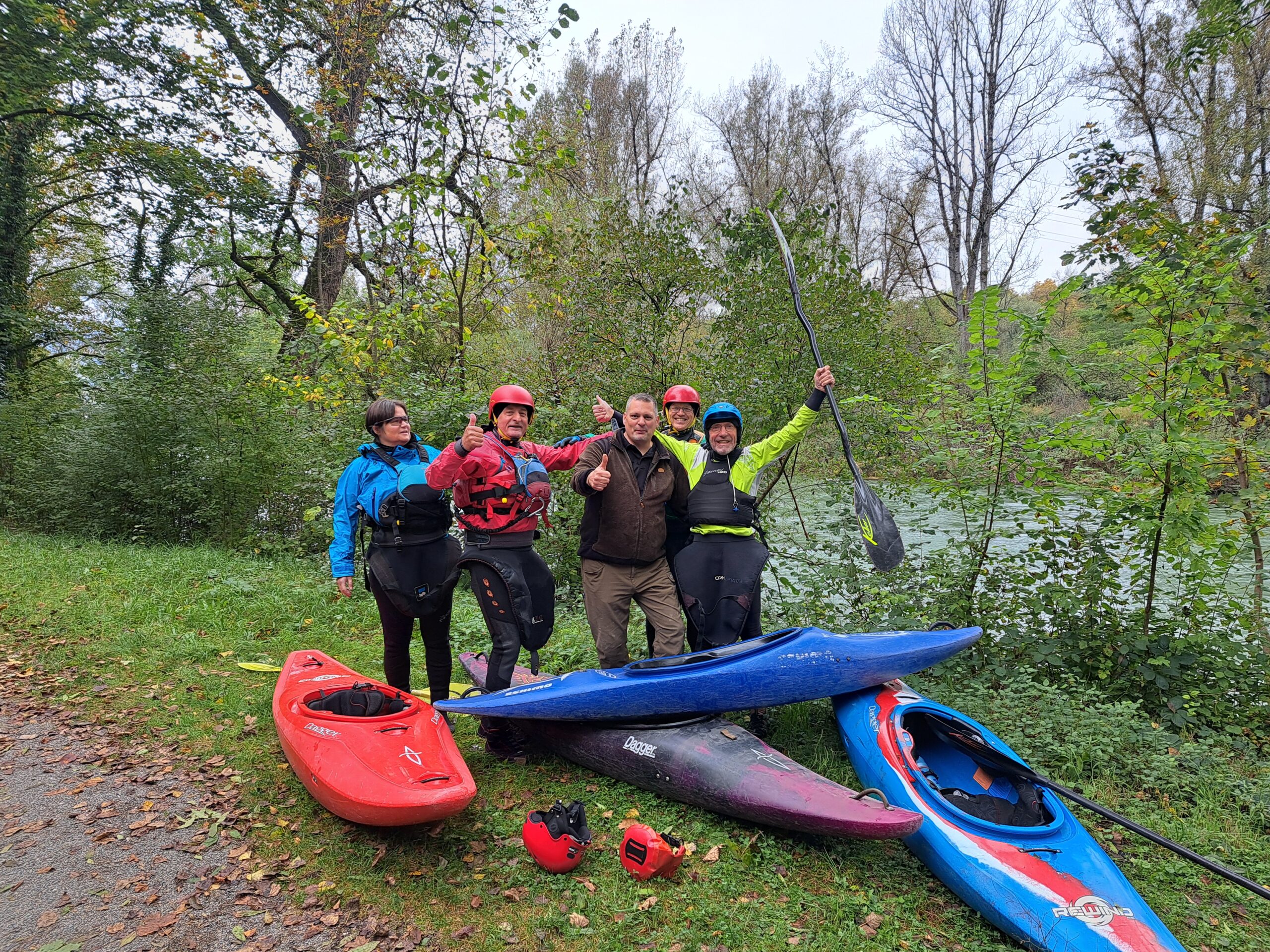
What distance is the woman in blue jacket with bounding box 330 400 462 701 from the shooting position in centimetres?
328

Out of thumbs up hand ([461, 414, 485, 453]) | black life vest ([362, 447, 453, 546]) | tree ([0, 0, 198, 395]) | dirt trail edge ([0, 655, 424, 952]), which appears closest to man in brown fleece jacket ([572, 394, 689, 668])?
thumbs up hand ([461, 414, 485, 453])

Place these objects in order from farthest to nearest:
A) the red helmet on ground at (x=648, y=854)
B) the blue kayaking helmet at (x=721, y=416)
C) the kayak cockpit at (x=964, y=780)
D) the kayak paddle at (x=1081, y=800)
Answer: the blue kayaking helmet at (x=721, y=416)
the kayak cockpit at (x=964, y=780)
the red helmet on ground at (x=648, y=854)
the kayak paddle at (x=1081, y=800)

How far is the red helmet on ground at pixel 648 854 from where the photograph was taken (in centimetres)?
248

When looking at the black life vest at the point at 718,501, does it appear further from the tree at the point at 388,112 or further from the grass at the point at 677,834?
the tree at the point at 388,112

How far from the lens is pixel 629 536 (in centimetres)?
335

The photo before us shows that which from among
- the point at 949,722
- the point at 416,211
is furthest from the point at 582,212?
the point at 949,722

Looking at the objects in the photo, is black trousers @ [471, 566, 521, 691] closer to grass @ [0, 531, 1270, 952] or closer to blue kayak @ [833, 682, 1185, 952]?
grass @ [0, 531, 1270, 952]

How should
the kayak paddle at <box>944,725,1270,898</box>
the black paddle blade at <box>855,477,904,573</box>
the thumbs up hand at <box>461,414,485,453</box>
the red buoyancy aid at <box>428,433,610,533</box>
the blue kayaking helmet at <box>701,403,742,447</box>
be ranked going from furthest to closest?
the black paddle blade at <box>855,477,904,573</box> → the blue kayaking helmet at <box>701,403,742,447</box> → the red buoyancy aid at <box>428,433,610,533</box> → the thumbs up hand at <box>461,414,485,453</box> → the kayak paddle at <box>944,725,1270,898</box>

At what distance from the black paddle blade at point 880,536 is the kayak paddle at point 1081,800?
1.05 metres

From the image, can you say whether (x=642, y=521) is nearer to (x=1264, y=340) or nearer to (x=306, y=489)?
(x=1264, y=340)

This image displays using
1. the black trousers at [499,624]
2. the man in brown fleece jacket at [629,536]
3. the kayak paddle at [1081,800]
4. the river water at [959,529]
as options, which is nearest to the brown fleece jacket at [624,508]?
the man in brown fleece jacket at [629,536]

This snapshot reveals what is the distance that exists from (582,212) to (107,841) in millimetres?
12716

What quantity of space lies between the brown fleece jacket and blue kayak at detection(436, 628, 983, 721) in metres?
0.55

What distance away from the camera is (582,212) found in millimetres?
13414
